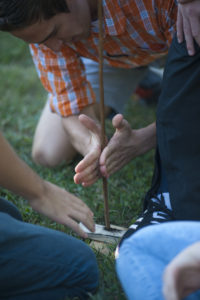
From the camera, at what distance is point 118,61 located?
6.15 ft

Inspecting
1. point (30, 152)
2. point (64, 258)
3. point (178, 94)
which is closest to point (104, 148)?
point (178, 94)

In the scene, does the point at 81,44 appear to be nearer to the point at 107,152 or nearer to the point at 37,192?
the point at 107,152

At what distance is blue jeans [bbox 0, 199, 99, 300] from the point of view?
1.06m

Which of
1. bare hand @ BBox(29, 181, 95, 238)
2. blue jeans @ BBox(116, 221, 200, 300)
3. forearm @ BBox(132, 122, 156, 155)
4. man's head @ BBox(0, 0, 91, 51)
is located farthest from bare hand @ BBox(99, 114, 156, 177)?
blue jeans @ BBox(116, 221, 200, 300)

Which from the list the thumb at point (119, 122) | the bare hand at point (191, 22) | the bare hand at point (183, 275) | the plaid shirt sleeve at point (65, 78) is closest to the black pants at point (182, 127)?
the bare hand at point (191, 22)

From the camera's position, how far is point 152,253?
96cm

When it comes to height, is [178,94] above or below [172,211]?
above

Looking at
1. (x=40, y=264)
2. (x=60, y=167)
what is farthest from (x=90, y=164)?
(x=60, y=167)

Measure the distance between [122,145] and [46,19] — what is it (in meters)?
0.53

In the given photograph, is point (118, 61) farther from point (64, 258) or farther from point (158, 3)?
point (64, 258)

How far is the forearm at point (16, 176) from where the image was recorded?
1.03 meters

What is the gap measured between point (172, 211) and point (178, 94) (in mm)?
362

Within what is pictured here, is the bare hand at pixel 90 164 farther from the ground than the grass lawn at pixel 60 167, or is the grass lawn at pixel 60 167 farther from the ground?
the bare hand at pixel 90 164

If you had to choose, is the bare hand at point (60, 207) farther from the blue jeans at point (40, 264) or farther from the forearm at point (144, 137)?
the forearm at point (144, 137)
